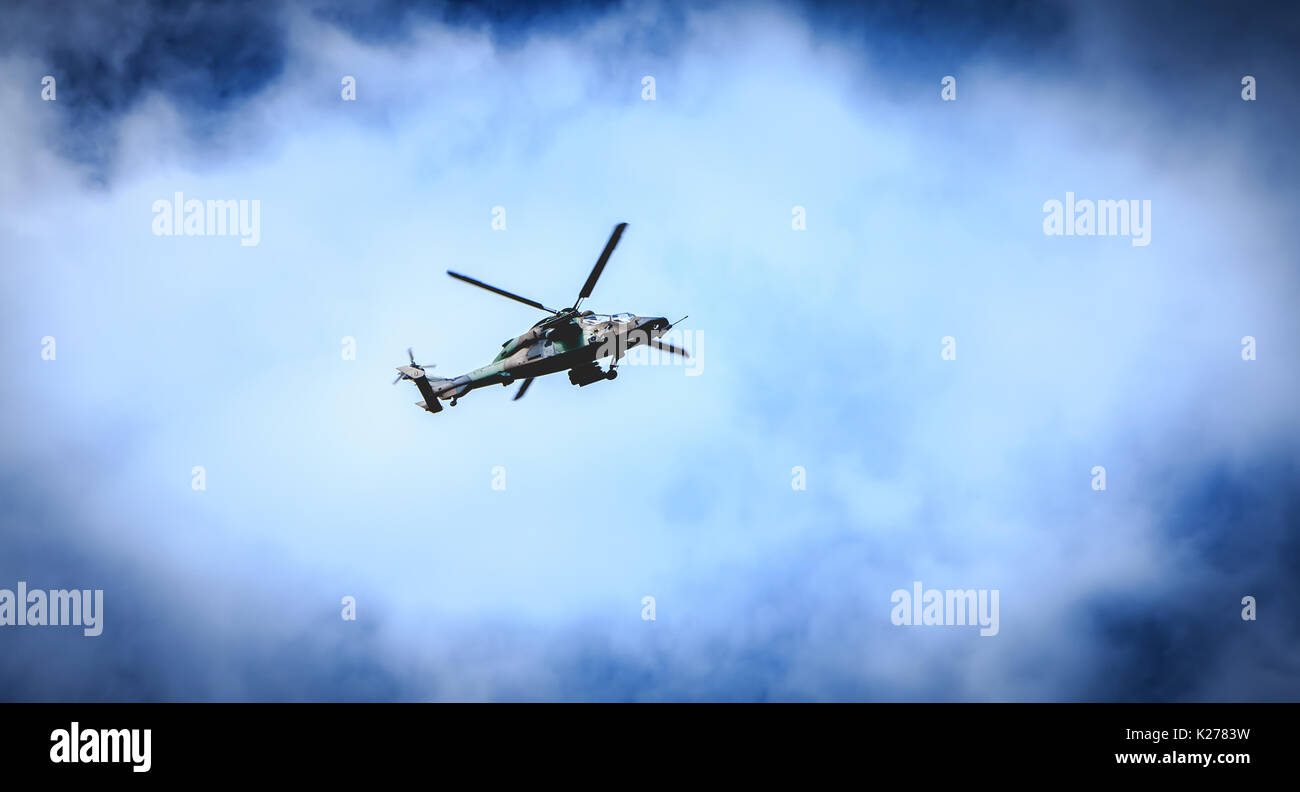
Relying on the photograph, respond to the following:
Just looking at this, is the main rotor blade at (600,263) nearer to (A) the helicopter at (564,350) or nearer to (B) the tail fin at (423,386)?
(A) the helicopter at (564,350)

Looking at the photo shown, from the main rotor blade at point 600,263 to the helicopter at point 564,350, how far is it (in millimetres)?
131

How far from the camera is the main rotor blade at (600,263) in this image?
160 ft

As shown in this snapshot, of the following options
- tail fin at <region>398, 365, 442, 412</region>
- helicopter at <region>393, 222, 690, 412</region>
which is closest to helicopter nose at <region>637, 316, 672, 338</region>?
helicopter at <region>393, 222, 690, 412</region>

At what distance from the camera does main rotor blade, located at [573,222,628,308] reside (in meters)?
48.7

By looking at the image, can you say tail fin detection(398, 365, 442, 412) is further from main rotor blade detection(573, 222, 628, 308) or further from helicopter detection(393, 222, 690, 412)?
main rotor blade detection(573, 222, 628, 308)

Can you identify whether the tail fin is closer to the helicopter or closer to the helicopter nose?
the helicopter

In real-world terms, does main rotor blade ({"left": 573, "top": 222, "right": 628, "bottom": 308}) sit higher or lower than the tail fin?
higher

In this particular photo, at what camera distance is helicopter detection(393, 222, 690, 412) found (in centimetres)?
5469

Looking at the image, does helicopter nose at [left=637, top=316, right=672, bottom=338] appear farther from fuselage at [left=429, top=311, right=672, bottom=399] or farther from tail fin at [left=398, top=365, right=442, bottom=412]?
tail fin at [left=398, top=365, right=442, bottom=412]

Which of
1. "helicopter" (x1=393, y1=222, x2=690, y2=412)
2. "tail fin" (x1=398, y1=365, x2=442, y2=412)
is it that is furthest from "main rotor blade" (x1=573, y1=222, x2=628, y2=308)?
"tail fin" (x1=398, y1=365, x2=442, y2=412)

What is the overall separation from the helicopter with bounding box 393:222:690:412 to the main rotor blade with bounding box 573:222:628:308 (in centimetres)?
13

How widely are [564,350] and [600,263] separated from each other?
19.9 ft
